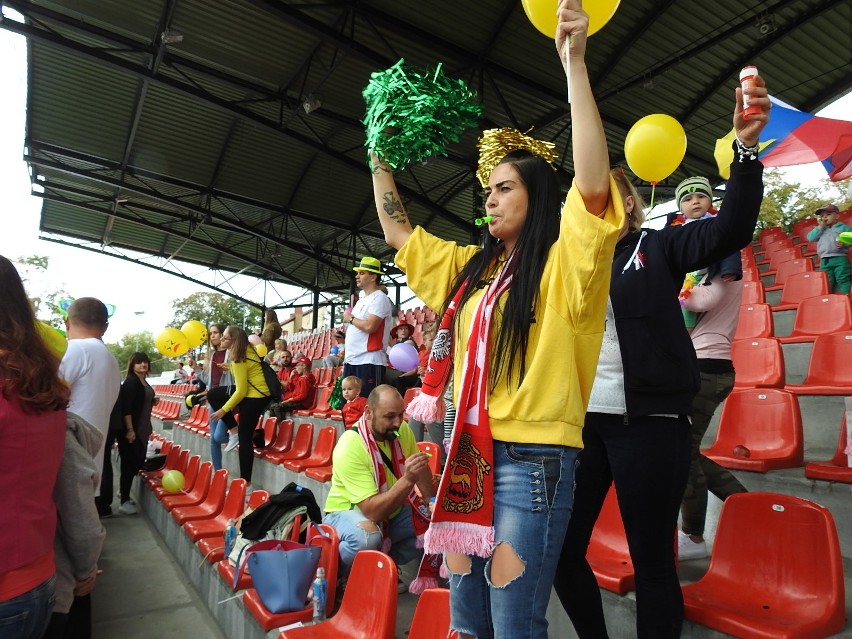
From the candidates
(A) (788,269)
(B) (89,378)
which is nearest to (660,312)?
(B) (89,378)

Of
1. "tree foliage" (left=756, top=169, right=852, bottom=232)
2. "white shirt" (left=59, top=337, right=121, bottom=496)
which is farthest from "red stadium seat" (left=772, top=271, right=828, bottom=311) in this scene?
"tree foliage" (left=756, top=169, right=852, bottom=232)

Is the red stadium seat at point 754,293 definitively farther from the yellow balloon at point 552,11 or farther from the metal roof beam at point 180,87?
the metal roof beam at point 180,87

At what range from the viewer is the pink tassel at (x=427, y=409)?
50.6 inches

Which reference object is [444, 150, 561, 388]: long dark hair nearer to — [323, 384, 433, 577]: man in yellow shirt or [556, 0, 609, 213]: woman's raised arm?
[556, 0, 609, 213]: woman's raised arm

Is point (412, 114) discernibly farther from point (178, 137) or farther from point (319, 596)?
point (178, 137)

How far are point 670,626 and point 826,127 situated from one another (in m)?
4.94

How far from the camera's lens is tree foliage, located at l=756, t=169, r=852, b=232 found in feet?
41.0

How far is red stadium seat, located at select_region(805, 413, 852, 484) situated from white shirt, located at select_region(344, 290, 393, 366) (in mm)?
2654

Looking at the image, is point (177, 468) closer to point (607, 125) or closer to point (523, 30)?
point (523, 30)

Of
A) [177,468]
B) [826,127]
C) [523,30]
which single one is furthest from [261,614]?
[523,30]

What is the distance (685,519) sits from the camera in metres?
2.31

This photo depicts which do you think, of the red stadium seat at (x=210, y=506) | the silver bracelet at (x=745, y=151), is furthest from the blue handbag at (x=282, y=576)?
the silver bracelet at (x=745, y=151)

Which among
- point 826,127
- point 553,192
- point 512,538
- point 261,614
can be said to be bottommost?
point 261,614

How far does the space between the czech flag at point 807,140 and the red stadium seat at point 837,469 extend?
263cm
